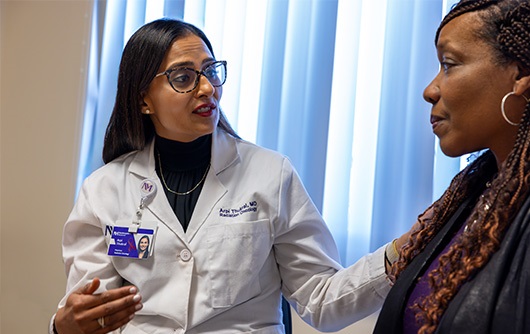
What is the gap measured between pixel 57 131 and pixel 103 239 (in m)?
1.07

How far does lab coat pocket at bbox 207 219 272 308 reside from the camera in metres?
1.80

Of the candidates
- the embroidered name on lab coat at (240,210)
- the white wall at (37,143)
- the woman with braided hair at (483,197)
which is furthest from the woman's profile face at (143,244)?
the white wall at (37,143)

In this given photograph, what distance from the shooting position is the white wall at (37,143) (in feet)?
9.25

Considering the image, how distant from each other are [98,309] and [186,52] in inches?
29.9

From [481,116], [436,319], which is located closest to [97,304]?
[436,319]

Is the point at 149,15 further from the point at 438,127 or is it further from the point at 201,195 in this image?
the point at 438,127

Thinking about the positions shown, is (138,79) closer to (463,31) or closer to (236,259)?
(236,259)

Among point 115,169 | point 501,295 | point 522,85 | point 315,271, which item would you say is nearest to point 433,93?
point 522,85

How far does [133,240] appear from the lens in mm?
1846

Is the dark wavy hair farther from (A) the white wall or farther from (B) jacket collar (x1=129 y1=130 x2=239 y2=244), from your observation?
(A) the white wall

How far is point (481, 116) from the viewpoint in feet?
4.17

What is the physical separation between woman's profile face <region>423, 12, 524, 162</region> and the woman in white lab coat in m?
0.50

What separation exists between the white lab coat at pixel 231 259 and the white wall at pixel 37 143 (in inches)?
36.1

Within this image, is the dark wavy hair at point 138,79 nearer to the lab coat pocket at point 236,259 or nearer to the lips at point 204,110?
the lips at point 204,110
